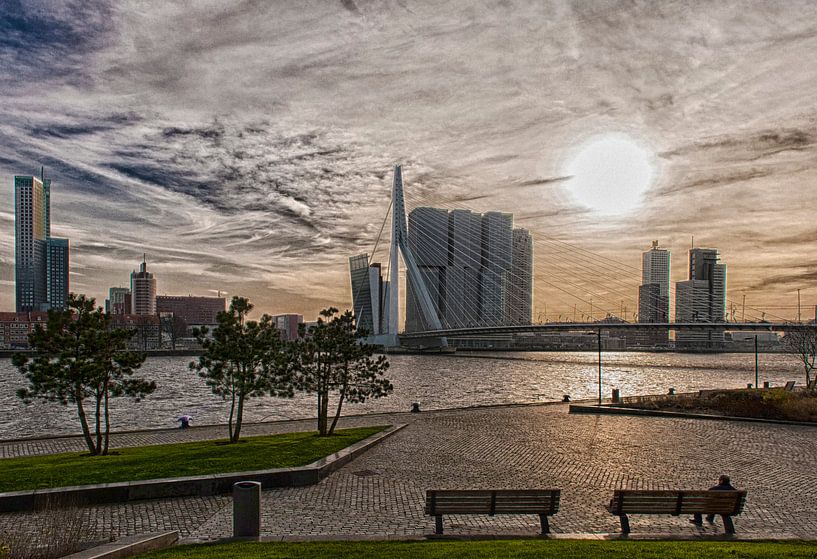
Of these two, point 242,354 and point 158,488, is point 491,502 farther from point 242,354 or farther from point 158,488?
point 242,354

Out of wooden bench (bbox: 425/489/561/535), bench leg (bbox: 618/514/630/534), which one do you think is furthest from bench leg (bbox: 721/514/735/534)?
wooden bench (bbox: 425/489/561/535)

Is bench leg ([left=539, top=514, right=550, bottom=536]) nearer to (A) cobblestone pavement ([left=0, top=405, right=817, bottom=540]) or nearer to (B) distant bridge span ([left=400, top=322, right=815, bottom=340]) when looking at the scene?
(A) cobblestone pavement ([left=0, top=405, right=817, bottom=540])

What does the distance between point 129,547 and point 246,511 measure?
1686mm

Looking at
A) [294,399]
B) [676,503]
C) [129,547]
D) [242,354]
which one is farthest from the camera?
[294,399]

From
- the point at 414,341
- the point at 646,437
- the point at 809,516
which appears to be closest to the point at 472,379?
the point at 646,437

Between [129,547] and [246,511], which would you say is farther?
[246,511]

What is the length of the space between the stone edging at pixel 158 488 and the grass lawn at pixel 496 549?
3.71 metres

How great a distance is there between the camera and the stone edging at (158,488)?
11016 mm

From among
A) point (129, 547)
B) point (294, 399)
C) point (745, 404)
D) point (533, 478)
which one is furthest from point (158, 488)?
point (294, 399)

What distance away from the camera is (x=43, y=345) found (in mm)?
17281

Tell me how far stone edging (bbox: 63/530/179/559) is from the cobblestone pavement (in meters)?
0.67

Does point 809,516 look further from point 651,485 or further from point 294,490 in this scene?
point 294,490

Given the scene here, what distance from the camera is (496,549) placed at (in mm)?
7844

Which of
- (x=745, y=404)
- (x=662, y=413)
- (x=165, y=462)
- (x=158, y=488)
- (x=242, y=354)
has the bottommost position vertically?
(x=662, y=413)
